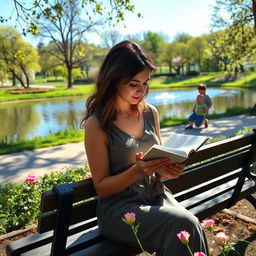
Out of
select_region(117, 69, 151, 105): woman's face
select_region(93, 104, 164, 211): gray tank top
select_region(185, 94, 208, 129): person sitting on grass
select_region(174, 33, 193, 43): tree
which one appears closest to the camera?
select_region(93, 104, 164, 211): gray tank top

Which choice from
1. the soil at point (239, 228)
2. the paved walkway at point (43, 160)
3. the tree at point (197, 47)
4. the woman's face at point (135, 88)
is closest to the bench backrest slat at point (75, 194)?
the woman's face at point (135, 88)

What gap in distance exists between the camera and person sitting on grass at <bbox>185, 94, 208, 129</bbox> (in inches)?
383

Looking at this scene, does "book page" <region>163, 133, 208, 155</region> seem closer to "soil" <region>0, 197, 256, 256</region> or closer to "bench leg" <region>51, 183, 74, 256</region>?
"bench leg" <region>51, 183, 74, 256</region>

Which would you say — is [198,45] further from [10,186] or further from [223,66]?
[10,186]

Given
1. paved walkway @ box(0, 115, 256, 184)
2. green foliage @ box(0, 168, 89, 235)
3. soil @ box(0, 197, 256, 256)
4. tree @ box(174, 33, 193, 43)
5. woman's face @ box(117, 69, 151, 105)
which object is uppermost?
tree @ box(174, 33, 193, 43)

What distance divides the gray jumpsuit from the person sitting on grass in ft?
24.8

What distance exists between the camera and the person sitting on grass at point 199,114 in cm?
973

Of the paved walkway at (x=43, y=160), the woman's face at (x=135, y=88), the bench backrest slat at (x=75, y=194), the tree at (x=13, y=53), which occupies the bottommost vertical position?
the paved walkway at (x=43, y=160)

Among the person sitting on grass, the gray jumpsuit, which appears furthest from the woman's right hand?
the person sitting on grass

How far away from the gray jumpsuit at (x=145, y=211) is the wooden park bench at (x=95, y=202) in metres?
0.09

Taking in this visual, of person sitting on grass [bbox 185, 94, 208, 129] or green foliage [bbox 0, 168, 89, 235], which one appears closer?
green foliage [bbox 0, 168, 89, 235]

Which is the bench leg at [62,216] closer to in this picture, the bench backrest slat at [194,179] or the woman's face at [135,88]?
the bench backrest slat at [194,179]

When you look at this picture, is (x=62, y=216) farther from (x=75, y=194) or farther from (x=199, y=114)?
(x=199, y=114)

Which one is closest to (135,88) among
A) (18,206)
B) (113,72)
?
(113,72)
